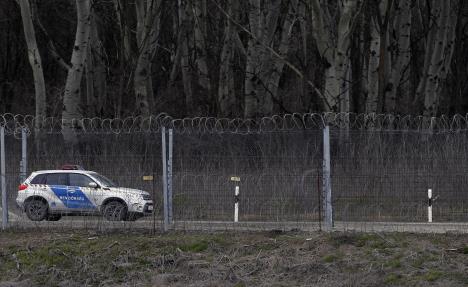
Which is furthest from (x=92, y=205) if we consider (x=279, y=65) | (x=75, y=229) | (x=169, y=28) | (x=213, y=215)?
(x=169, y=28)

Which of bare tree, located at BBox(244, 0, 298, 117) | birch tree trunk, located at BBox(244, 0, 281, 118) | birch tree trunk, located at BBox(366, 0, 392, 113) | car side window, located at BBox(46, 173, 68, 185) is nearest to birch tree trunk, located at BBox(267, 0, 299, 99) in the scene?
bare tree, located at BBox(244, 0, 298, 117)

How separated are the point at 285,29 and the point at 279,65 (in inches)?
51.9

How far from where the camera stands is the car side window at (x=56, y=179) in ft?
59.1

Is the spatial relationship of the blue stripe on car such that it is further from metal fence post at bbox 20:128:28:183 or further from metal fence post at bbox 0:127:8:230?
metal fence post at bbox 0:127:8:230

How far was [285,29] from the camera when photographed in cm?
3150

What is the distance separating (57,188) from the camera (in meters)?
18.0

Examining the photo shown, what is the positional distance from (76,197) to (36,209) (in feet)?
2.86

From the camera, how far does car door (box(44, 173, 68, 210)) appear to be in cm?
1769

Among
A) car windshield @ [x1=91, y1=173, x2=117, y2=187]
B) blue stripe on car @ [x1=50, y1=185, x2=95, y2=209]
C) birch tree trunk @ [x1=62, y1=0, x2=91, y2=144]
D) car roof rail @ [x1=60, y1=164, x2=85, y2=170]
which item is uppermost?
birch tree trunk @ [x1=62, y1=0, x2=91, y2=144]

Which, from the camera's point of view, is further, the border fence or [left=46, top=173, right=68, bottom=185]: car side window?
[left=46, top=173, right=68, bottom=185]: car side window

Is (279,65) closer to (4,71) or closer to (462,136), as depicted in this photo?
(462,136)

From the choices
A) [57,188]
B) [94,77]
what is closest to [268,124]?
[57,188]

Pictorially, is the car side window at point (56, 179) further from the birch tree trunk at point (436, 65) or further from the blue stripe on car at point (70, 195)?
the birch tree trunk at point (436, 65)

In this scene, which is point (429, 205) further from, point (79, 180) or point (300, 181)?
point (79, 180)
